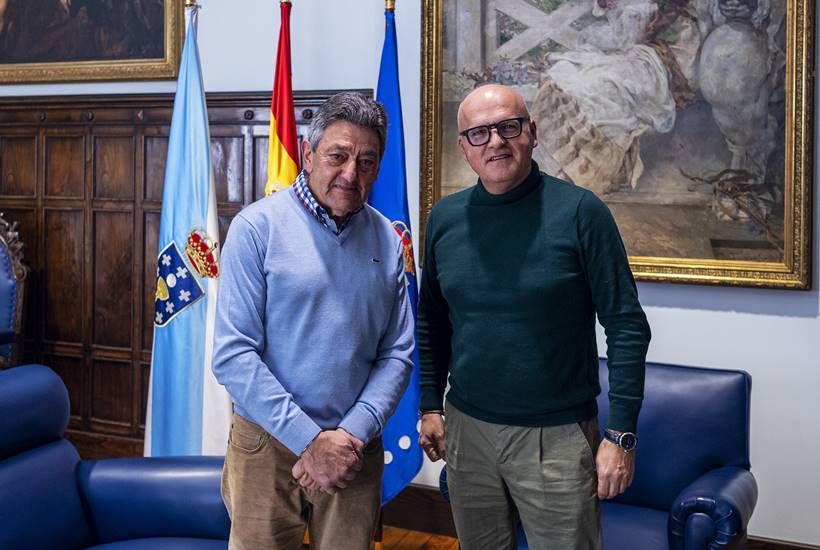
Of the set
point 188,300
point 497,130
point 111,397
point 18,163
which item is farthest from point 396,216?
point 18,163

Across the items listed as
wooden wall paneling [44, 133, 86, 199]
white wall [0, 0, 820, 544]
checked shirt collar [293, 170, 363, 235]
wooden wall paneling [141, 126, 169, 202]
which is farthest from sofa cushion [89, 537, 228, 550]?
wooden wall paneling [44, 133, 86, 199]

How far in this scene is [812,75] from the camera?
9.64 ft

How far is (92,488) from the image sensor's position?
2.35 meters

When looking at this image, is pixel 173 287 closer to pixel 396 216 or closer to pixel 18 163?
pixel 396 216

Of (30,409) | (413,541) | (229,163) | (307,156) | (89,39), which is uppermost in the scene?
(89,39)

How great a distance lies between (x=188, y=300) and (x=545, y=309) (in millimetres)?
1965

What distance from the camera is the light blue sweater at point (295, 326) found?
1.70m

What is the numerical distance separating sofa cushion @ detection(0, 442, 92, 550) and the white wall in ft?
5.67

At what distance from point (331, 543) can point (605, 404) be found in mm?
1341

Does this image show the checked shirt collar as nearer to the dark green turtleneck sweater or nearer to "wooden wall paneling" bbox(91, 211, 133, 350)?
the dark green turtleneck sweater

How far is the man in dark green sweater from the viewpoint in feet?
5.79

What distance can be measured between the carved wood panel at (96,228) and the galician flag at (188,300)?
0.57m

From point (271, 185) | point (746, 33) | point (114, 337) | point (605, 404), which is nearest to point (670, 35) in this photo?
point (746, 33)

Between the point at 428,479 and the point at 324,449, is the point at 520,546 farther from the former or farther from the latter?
the point at 428,479
